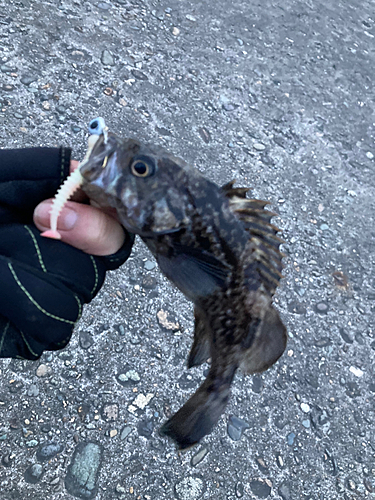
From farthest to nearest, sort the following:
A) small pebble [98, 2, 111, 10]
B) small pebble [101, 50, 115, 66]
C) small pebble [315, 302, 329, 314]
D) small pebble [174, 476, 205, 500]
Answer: small pebble [98, 2, 111, 10] < small pebble [101, 50, 115, 66] < small pebble [315, 302, 329, 314] < small pebble [174, 476, 205, 500]

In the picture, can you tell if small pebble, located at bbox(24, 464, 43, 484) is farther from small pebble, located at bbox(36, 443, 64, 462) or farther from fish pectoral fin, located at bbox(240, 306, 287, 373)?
fish pectoral fin, located at bbox(240, 306, 287, 373)

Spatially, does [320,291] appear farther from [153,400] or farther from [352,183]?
[153,400]

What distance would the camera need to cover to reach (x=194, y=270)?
2041 mm

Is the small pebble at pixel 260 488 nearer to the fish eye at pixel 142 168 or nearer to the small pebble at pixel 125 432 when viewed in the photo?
the small pebble at pixel 125 432

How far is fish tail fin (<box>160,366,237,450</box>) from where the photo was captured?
212cm

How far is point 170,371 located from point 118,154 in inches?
72.8

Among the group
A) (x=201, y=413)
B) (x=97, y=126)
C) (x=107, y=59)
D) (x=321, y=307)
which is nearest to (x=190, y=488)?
(x=201, y=413)

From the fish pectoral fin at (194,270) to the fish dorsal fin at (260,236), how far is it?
0.53 feet

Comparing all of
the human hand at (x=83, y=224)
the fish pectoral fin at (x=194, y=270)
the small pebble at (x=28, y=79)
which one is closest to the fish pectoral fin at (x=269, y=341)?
the fish pectoral fin at (x=194, y=270)

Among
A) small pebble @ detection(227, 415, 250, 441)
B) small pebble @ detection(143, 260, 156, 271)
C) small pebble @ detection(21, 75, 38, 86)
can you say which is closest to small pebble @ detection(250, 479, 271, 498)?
small pebble @ detection(227, 415, 250, 441)

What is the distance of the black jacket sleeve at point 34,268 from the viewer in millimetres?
1814

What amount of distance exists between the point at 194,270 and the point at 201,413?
0.75m

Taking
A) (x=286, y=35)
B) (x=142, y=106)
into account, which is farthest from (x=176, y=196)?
(x=286, y=35)

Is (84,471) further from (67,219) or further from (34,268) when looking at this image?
(67,219)
